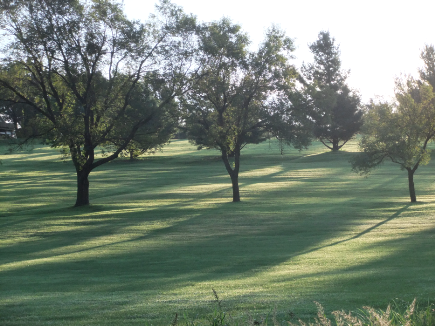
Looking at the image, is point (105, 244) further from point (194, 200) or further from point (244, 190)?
point (244, 190)

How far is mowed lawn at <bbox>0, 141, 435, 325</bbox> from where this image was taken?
8.16 metres

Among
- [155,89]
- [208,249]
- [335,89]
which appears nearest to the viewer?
[208,249]

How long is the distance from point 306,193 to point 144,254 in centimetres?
2131

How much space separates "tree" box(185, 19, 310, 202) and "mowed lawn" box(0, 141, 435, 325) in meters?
4.90

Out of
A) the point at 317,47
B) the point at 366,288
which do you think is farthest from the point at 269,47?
the point at 317,47

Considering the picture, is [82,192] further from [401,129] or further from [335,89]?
[335,89]

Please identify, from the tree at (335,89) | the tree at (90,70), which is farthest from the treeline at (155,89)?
the tree at (335,89)

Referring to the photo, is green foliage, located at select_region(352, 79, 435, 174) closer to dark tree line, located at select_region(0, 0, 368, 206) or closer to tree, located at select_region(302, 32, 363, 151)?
dark tree line, located at select_region(0, 0, 368, 206)

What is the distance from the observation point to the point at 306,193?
3531 centimetres

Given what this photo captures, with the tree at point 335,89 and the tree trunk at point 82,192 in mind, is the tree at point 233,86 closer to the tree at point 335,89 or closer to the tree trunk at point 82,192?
the tree trunk at point 82,192

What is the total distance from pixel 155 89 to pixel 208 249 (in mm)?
13116

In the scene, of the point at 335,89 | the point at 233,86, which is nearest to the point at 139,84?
the point at 233,86

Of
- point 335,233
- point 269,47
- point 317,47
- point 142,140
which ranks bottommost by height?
point 335,233

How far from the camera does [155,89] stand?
2728 cm
